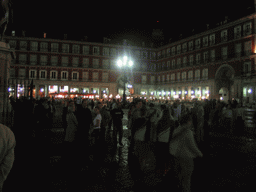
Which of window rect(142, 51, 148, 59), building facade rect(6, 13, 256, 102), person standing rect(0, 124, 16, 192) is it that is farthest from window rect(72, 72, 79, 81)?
person standing rect(0, 124, 16, 192)

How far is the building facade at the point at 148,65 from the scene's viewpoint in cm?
3516

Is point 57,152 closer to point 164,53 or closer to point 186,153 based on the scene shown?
point 186,153

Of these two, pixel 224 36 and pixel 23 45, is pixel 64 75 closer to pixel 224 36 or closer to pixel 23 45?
pixel 23 45

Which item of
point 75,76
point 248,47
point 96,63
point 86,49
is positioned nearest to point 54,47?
point 86,49

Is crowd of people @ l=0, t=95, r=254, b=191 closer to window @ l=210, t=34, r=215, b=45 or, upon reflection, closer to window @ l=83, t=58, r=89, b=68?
window @ l=210, t=34, r=215, b=45

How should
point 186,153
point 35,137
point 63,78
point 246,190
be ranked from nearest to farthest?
1. point 186,153
2. point 246,190
3. point 35,137
4. point 63,78

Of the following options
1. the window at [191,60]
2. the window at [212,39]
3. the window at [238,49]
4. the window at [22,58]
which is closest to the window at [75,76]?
the window at [22,58]

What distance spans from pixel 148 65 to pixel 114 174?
4919 centimetres

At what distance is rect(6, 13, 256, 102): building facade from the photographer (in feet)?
115

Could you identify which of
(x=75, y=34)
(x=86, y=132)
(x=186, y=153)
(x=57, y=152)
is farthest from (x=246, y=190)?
(x=75, y=34)

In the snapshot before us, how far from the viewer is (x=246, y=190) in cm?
440

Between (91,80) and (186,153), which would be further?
(91,80)

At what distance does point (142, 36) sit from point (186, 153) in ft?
182

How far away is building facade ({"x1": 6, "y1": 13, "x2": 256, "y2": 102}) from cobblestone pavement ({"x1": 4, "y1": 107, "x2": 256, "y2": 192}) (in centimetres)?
2889
